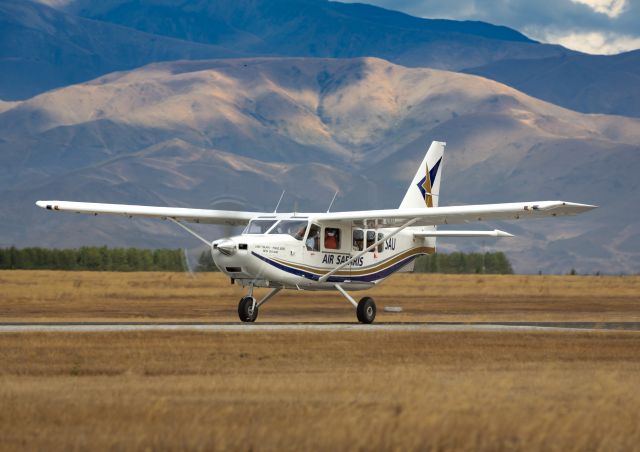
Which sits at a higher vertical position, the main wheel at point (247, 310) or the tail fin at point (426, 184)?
the tail fin at point (426, 184)

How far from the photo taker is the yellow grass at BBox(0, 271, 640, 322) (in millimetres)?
49844

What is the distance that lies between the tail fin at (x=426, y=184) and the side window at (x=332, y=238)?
4.64 m

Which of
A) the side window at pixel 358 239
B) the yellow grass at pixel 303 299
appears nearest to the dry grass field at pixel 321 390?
the side window at pixel 358 239

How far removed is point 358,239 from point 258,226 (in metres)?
3.97

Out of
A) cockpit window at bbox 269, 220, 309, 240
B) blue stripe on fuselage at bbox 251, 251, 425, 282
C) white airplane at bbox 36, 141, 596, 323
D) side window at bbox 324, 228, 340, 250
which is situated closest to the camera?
white airplane at bbox 36, 141, 596, 323

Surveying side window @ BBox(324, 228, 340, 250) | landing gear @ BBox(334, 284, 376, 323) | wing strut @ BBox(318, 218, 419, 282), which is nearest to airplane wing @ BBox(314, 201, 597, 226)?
wing strut @ BBox(318, 218, 419, 282)

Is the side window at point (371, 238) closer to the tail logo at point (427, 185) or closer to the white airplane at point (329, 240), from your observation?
the white airplane at point (329, 240)

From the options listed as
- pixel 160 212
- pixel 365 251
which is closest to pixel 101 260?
pixel 160 212

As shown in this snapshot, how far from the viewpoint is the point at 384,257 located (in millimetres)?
42312

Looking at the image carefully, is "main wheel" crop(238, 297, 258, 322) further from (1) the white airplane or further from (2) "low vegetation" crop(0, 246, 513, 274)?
(2) "low vegetation" crop(0, 246, 513, 274)

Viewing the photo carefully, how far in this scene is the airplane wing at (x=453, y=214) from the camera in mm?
37156

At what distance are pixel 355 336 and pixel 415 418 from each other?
1437 centimetres

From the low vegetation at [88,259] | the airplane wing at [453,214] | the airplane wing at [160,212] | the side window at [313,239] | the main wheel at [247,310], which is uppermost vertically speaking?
the low vegetation at [88,259]

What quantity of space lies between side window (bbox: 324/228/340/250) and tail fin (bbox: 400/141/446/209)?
4.64 m
